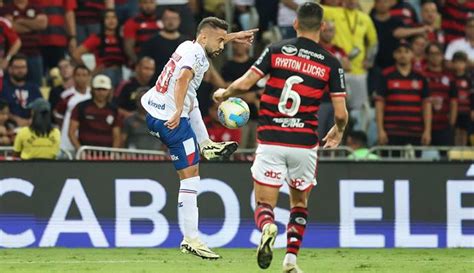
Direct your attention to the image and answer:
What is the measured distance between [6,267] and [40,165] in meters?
3.19

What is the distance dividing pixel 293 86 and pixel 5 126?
806 cm

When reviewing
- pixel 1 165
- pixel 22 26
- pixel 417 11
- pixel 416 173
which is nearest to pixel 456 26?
pixel 417 11

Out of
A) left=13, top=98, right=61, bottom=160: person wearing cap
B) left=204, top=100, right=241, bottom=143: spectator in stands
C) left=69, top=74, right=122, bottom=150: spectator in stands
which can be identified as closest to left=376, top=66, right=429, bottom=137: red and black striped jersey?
left=204, top=100, right=241, bottom=143: spectator in stands

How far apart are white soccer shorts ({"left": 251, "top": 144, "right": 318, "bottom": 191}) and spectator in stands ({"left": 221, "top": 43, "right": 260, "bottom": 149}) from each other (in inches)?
307

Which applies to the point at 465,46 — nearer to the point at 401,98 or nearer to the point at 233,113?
the point at 401,98

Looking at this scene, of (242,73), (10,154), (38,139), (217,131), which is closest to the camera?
(38,139)

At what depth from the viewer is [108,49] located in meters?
20.5

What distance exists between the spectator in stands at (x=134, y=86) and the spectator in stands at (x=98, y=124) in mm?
628

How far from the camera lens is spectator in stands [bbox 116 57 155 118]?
64.1 ft

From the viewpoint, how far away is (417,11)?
72.8 feet

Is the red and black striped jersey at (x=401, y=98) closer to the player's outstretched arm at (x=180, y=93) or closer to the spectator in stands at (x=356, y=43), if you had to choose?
the spectator in stands at (x=356, y=43)

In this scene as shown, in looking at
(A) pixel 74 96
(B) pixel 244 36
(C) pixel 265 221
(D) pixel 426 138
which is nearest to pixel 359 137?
(D) pixel 426 138

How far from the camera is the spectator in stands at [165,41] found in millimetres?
19703

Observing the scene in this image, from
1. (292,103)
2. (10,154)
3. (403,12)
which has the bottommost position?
(10,154)
